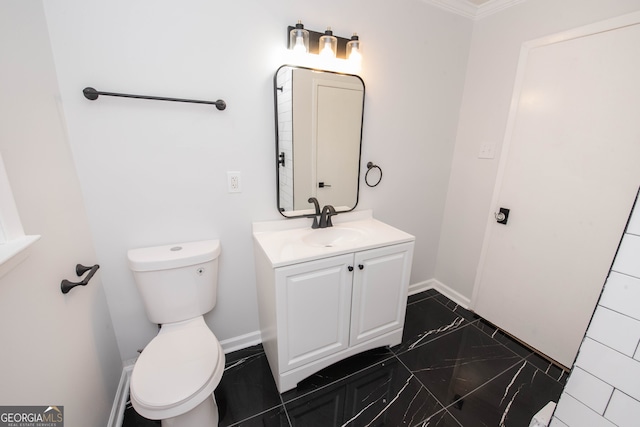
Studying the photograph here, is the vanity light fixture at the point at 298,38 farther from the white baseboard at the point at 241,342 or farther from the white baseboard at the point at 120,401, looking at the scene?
the white baseboard at the point at 120,401

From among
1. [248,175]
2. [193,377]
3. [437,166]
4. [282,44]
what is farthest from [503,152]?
[193,377]

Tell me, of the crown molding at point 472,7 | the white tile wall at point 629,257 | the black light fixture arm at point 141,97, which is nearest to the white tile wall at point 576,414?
the white tile wall at point 629,257

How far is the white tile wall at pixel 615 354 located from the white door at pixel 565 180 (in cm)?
110

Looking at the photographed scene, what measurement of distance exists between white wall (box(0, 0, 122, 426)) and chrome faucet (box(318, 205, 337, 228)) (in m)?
1.23

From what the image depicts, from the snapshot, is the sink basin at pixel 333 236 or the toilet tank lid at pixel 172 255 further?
the sink basin at pixel 333 236

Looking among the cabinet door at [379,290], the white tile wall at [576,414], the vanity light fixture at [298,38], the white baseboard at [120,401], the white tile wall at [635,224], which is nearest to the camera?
the white tile wall at [635,224]

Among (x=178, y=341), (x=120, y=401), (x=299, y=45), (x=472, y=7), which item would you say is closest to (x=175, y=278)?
(x=178, y=341)

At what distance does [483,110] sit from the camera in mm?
1952

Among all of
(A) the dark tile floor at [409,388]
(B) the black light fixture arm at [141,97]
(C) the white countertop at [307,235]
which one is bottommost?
(A) the dark tile floor at [409,388]

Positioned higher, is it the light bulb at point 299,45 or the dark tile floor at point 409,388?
the light bulb at point 299,45

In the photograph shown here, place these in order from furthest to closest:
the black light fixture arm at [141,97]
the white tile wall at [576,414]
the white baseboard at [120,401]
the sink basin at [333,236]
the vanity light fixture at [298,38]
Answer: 1. the sink basin at [333,236]
2. the vanity light fixture at [298,38]
3. the white baseboard at [120,401]
4. the black light fixture arm at [141,97]
5. the white tile wall at [576,414]

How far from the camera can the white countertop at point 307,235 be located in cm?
132

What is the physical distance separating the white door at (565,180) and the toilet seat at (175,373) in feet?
6.61

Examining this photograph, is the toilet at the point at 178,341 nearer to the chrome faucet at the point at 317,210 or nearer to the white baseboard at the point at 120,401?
the white baseboard at the point at 120,401
